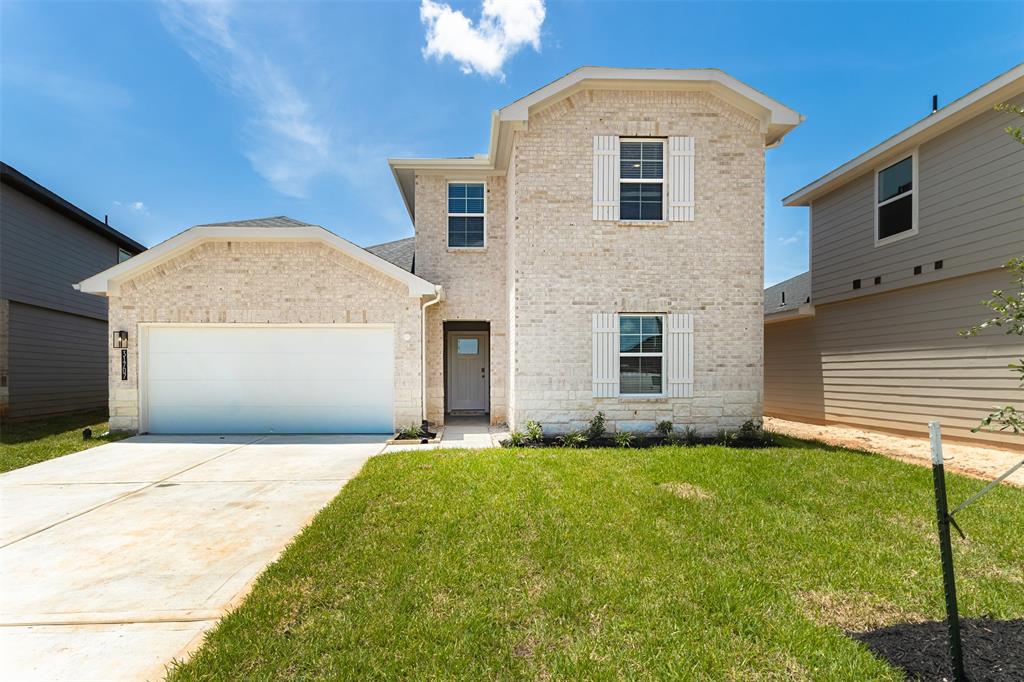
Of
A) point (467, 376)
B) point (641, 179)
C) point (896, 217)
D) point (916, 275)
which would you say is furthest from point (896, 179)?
point (467, 376)

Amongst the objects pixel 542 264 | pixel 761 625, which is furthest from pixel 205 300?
pixel 761 625

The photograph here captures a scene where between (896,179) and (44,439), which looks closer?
(44,439)

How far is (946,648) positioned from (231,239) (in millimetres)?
11150

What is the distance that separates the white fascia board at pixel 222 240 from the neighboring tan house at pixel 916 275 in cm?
1039

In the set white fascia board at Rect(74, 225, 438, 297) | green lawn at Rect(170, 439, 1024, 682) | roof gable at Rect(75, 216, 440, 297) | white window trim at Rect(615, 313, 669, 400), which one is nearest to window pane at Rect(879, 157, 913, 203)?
white window trim at Rect(615, 313, 669, 400)

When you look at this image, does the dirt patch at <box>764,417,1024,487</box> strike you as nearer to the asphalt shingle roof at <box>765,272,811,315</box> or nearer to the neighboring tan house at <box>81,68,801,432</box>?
the neighboring tan house at <box>81,68,801,432</box>

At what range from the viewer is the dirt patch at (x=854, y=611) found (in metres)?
2.89

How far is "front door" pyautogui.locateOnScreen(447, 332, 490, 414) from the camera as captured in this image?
39.7 ft

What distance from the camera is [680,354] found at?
28.3 feet

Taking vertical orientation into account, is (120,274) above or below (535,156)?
below

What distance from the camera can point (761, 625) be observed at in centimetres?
280

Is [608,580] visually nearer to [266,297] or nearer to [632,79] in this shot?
[632,79]

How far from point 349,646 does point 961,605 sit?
161 inches

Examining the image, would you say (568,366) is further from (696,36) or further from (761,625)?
(696,36)
